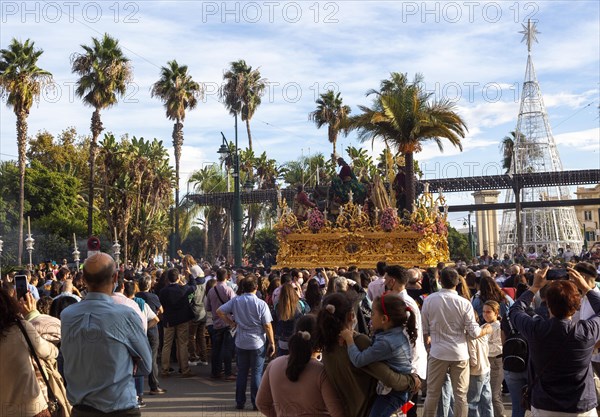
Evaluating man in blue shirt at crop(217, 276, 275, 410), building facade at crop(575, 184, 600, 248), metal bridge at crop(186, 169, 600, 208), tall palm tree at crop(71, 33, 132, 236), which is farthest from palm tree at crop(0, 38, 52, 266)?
building facade at crop(575, 184, 600, 248)

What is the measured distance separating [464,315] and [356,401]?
296cm

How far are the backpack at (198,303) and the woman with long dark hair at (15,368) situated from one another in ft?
26.2

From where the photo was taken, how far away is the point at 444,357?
7547 millimetres

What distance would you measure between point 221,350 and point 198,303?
97 cm

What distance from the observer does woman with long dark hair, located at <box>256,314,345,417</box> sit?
4.79 metres

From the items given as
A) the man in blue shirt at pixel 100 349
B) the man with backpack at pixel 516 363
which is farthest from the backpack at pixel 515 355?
the man in blue shirt at pixel 100 349

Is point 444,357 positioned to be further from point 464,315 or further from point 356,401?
point 356,401

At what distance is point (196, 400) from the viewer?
10.7m

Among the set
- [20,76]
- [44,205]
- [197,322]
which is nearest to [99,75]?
[20,76]

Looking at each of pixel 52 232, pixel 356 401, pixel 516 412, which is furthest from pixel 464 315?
pixel 52 232

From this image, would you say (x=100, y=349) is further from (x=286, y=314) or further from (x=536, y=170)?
(x=536, y=170)

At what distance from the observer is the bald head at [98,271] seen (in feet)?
15.5

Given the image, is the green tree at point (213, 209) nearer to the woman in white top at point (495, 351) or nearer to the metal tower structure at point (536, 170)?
the metal tower structure at point (536, 170)

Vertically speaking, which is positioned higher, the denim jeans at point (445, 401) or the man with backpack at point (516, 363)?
the man with backpack at point (516, 363)
